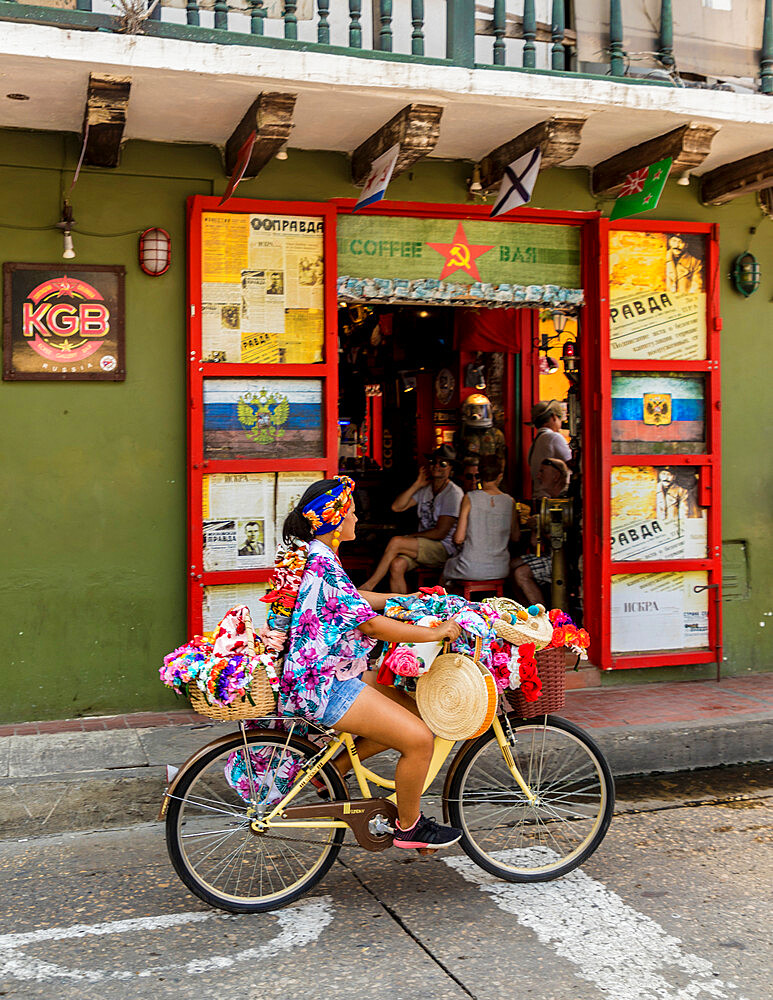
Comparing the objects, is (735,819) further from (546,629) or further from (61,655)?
(61,655)

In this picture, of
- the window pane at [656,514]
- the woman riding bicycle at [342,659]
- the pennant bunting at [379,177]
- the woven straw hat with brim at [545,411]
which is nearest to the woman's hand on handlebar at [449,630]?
the woman riding bicycle at [342,659]

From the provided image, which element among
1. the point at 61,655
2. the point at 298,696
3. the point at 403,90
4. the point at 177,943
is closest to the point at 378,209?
the point at 403,90

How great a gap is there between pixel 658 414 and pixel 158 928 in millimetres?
5210

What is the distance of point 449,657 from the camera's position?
4086mm

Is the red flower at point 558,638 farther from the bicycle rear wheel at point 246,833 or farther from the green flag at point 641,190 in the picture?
the green flag at point 641,190

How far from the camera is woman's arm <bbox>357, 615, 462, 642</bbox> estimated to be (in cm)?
399

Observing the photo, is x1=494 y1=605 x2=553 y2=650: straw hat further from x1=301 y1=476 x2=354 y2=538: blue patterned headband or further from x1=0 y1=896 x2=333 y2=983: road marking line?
x1=0 y1=896 x2=333 y2=983: road marking line

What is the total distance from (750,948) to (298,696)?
1906 millimetres

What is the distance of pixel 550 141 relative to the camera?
6.34m

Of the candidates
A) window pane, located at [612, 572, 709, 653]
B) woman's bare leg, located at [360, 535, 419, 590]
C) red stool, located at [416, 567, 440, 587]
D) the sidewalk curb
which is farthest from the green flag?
the sidewalk curb

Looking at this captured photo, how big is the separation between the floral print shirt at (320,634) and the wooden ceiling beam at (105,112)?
3.01 meters

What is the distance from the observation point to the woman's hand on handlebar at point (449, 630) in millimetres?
4027

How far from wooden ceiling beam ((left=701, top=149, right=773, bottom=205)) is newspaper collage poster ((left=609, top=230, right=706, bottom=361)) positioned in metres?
0.32

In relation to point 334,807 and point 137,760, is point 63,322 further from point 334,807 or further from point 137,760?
point 334,807
